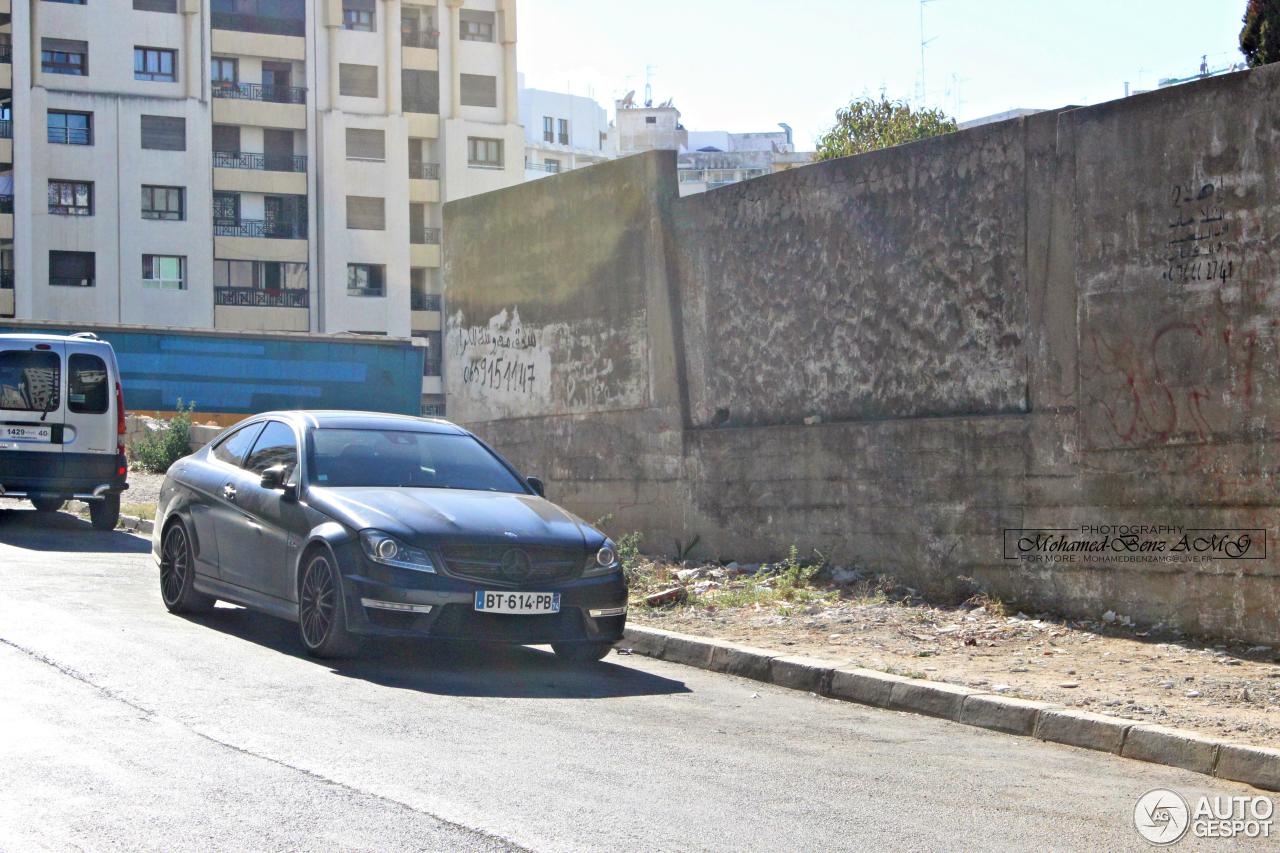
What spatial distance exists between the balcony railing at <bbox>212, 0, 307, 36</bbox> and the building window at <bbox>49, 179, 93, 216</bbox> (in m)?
9.09

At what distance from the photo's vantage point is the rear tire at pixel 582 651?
9094 mm

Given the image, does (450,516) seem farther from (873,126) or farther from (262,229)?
(262,229)

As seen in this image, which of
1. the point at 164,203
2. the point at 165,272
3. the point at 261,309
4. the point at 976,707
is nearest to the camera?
the point at 976,707

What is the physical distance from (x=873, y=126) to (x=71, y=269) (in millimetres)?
32508

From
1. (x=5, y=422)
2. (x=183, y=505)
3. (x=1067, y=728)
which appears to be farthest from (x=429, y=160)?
(x=1067, y=728)

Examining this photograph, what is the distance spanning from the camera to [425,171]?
64875 mm

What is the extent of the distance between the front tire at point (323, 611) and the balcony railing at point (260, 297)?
52.6m

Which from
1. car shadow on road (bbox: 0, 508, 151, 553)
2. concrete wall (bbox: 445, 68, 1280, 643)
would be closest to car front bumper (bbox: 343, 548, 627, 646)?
concrete wall (bbox: 445, 68, 1280, 643)

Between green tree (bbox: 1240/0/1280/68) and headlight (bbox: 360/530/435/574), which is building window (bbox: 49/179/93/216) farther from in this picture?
headlight (bbox: 360/530/435/574)

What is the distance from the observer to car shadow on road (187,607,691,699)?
8062 millimetres

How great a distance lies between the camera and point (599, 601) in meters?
8.76

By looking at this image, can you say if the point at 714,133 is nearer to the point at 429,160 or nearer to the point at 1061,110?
the point at 429,160

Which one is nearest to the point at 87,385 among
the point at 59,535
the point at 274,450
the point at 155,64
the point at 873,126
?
the point at 59,535

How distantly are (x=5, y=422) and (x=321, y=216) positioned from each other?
1816 inches
